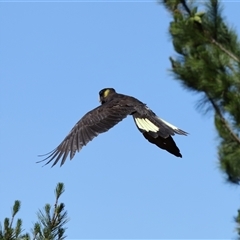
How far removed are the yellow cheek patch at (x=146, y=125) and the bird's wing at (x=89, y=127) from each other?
0.23m

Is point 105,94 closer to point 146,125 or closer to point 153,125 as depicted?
point 146,125

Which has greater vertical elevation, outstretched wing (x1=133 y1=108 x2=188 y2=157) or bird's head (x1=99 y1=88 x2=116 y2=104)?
bird's head (x1=99 y1=88 x2=116 y2=104)

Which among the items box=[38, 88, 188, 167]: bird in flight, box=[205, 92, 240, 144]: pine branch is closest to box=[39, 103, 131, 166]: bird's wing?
box=[38, 88, 188, 167]: bird in flight

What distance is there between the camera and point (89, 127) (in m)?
10.5

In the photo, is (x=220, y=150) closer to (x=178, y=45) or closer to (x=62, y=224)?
(x=178, y=45)

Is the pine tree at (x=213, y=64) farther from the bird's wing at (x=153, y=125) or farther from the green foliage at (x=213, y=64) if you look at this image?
the bird's wing at (x=153, y=125)

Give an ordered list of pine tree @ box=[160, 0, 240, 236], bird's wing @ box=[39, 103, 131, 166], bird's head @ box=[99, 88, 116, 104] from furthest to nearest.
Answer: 1. bird's head @ box=[99, 88, 116, 104]
2. bird's wing @ box=[39, 103, 131, 166]
3. pine tree @ box=[160, 0, 240, 236]

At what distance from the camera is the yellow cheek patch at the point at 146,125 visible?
10285 millimetres

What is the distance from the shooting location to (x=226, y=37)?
23.4ft

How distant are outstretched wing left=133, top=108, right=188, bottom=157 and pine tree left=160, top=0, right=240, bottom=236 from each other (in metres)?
2.97

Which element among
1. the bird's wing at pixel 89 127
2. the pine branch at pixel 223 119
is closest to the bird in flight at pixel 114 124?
the bird's wing at pixel 89 127

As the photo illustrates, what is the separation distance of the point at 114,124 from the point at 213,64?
3752mm

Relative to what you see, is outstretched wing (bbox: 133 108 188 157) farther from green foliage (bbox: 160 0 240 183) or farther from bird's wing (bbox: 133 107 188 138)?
green foliage (bbox: 160 0 240 183)

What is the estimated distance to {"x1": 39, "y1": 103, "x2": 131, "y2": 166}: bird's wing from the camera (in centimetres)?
1002
